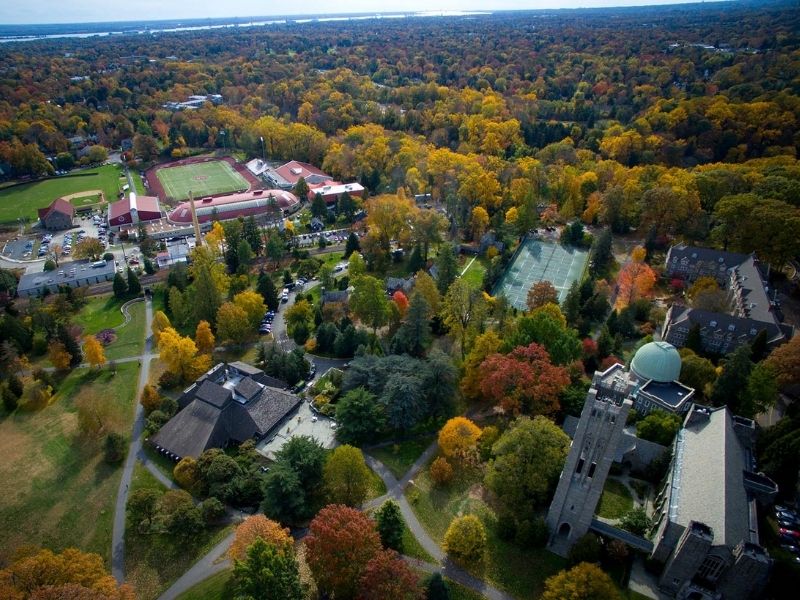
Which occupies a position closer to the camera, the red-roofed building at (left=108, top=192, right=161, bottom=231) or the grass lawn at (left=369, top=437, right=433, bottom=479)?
the grass lawn at (left=369, top=437, right=433, bottom=479)

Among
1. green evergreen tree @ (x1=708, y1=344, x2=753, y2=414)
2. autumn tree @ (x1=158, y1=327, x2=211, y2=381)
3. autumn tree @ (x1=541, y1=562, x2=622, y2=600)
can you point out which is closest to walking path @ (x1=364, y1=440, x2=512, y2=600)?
autumn tree @ (x1=541, y1=562, x2=622, y2=600)

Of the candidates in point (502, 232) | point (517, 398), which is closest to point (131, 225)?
point (502, 232)

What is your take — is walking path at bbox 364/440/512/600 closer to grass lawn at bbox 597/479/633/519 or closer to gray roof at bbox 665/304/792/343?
grass lawn at bbox 597/479/633/519

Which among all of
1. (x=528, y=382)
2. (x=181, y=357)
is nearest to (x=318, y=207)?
(x=181, y=357)

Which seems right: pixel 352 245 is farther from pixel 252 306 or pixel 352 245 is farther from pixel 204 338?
pixel 204 338

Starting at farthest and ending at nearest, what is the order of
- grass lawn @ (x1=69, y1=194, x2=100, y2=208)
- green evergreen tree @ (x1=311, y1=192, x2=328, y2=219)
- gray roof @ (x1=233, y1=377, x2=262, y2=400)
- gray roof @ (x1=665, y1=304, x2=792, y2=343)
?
grass lawn @ (x1=69, y1=194, x2=100, y2=208) → green evergreen tree @ (x1=311, y1=192, x2=328, y2=219) → gray roof @ (x1=665, y1=304, x2=792, y2=343) → gray roof @ (x1=233, y1=377, x2=262, y2=400)

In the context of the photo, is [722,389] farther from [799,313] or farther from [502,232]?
[502,232]

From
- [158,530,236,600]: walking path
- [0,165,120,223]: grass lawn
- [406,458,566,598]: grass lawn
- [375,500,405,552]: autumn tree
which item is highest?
[375,500,405,552]: autumn tree
